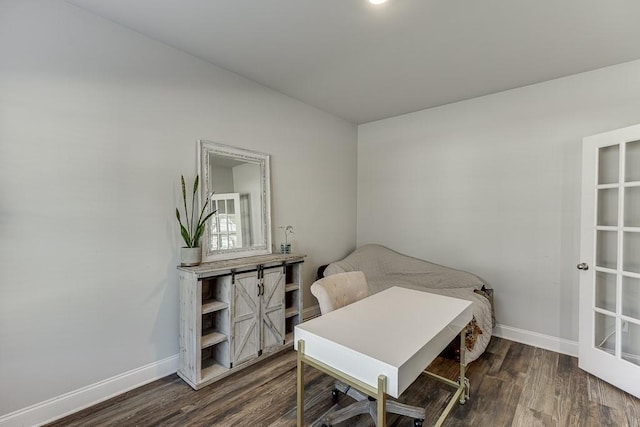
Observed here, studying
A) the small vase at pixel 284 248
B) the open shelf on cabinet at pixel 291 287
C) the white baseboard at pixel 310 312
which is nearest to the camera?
the open shelf on cabinet at pixel 291 287

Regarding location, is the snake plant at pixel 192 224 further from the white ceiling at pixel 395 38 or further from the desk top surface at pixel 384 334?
the desk top surface at pixel 384 334

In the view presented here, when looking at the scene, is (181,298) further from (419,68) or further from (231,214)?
(419,68)

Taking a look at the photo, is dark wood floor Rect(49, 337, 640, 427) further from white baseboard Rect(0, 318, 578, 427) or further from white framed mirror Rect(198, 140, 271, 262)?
white framed mirror Rect(198, 140, 271, 262)

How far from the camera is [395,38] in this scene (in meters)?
2.25

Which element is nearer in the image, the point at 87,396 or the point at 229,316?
the point at 87,396

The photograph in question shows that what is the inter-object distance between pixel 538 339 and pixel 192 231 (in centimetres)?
361

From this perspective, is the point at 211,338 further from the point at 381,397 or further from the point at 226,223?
the point at 381,397

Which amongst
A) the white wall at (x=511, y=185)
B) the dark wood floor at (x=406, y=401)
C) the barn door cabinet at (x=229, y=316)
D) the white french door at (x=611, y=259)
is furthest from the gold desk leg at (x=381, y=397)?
the white wall at (x=511, y=185)

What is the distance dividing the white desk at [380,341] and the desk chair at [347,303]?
0.16 metres

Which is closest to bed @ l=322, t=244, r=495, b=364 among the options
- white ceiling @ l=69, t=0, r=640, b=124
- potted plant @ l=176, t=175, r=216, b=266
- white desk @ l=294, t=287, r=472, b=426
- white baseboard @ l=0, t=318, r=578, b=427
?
white desk @ l=294, t=287, r=472, b=426

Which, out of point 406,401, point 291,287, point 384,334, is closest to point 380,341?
point 384,334

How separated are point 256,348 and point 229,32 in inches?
104

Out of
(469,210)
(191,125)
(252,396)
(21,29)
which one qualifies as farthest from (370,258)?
(21,29)

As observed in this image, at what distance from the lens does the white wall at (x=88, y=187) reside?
5.75 feet
